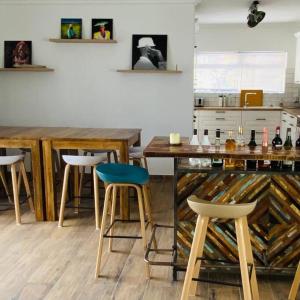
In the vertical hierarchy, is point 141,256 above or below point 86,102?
below

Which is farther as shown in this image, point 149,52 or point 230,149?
point 149,52

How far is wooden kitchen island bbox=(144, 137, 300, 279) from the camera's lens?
2641 millimetres

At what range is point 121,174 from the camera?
9.76ft

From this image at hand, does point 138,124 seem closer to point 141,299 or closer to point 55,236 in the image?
point 55,236

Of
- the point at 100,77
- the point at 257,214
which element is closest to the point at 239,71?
the point at 100,77

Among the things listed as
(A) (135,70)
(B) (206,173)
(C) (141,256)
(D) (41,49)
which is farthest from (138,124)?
(B) (206,173)

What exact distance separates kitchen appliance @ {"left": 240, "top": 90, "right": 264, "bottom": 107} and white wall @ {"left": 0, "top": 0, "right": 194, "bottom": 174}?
277 centimetres

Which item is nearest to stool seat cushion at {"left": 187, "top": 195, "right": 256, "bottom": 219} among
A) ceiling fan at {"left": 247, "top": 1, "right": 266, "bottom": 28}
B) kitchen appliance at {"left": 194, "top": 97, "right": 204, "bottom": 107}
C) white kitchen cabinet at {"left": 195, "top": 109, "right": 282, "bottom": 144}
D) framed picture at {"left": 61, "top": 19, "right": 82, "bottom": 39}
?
framed picture at {"left": 61, "top": 19, "right": 82, "bottom": 39}

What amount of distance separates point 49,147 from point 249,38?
524 centimetres

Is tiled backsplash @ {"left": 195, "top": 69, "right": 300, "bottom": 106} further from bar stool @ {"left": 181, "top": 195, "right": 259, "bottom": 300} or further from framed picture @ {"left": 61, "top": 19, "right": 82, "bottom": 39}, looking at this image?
bar stool @ {"left": 181, "top": 195, "right": 259, "bottom": 300}

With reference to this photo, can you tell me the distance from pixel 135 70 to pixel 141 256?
2.77 meters

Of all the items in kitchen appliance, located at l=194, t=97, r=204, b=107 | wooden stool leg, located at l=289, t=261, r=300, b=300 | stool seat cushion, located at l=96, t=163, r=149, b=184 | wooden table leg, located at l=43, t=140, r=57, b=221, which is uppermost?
kitchen appliance, located at l=194, t=97, r=204, b=107

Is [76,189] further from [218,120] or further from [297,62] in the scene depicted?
[297,62]

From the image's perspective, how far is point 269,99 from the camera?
7.88m
